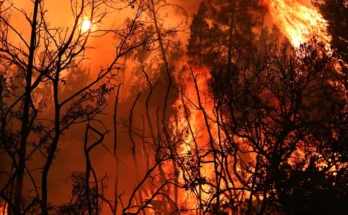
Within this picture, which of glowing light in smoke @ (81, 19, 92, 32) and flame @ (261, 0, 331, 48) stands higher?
flame @ (261, 0, 331, 48)

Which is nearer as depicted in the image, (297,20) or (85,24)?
(85,24)

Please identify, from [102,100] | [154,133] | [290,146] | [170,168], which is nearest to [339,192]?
[290,146]

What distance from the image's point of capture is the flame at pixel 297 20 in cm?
1812

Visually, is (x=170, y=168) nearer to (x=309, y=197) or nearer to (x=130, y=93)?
(x=130, y=93)

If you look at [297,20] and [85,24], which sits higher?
[297,20]

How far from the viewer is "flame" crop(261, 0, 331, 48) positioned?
59.5 feet

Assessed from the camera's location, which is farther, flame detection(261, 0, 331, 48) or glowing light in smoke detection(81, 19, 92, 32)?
flame detection(261, 0, 331, 48)

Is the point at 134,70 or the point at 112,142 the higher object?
the point at 134,70

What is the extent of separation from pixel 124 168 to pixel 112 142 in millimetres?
1563

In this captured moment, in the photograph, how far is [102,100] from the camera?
29.0 feet

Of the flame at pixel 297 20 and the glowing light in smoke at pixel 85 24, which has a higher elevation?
the flame at pixel 297 20

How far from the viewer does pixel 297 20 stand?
1898 centimetres

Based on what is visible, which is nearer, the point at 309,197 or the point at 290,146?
the point at 309,197

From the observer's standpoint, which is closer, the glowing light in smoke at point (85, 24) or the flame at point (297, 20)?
the glowing light in smoke at point (85, 24)
